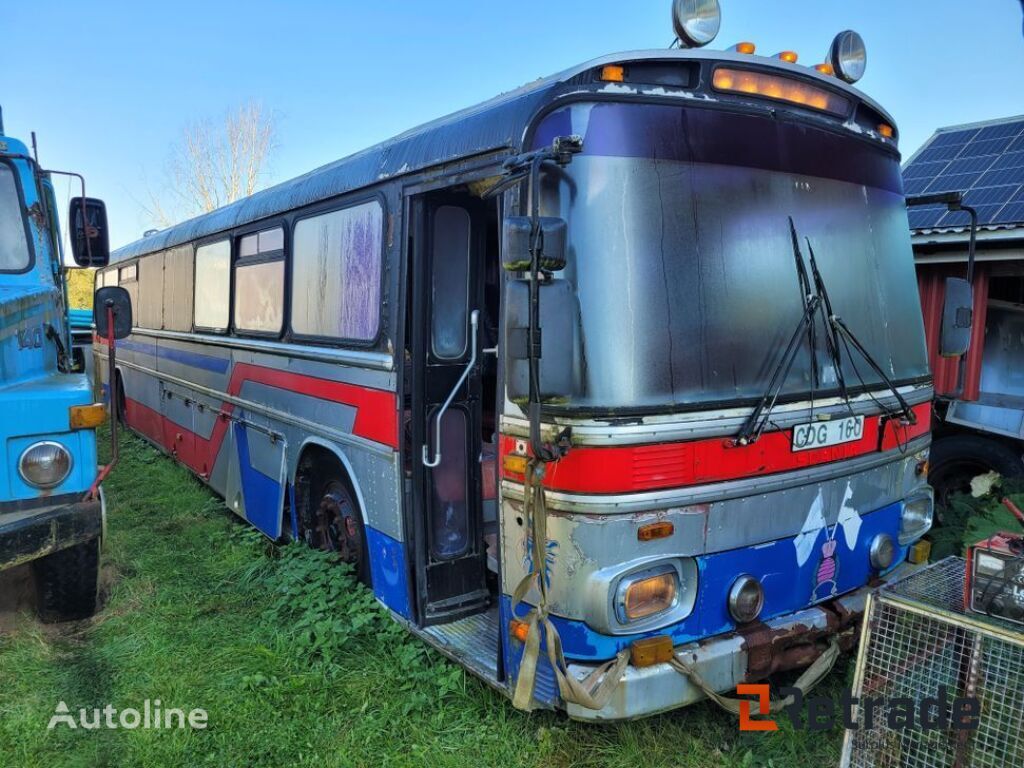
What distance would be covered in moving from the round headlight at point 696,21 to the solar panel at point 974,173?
3837 millimetres

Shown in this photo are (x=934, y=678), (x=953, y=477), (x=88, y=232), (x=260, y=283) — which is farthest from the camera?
(x=953, y=477)

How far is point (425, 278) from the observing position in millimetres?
3850

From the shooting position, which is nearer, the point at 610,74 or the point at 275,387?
the point at 610,74

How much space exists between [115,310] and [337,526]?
1.83 metres

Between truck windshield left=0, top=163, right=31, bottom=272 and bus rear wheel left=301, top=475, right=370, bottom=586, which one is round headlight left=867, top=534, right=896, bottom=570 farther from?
truck windshield left=0, top=163, right=31, bottom=272

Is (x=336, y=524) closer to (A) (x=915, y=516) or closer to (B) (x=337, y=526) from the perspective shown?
(B) (x=337, y=526)

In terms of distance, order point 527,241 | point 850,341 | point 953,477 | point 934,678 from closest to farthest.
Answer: point 527,241 < point 934,678 < point 850,341 < point 953,477

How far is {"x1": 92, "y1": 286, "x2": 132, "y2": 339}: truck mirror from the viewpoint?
419 cm

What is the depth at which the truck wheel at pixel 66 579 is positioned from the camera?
415cm

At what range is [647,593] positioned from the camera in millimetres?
2953

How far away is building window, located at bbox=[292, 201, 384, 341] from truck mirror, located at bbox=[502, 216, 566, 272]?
1.52 meters

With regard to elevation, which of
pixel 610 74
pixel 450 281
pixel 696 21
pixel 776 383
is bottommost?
pixel 776 383

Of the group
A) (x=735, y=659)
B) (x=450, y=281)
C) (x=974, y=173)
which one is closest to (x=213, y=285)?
(x=450, y=281)

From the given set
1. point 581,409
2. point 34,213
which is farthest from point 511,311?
point 34,213
